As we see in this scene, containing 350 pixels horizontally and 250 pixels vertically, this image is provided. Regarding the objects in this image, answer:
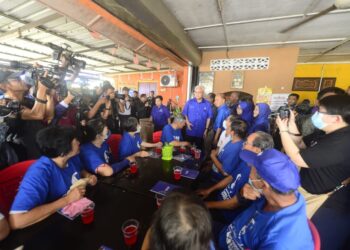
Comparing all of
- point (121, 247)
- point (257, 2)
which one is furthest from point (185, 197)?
point (257, 2)

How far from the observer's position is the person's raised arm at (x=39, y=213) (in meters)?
1.00

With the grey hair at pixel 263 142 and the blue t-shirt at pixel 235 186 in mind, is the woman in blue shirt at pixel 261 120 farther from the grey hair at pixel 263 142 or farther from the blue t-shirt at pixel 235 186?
the blue t-shirt at pixel 235 186

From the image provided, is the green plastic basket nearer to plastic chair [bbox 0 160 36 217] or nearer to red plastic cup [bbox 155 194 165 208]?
red plastic cup [bbox 155 194 165 208]

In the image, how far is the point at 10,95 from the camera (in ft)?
6.61

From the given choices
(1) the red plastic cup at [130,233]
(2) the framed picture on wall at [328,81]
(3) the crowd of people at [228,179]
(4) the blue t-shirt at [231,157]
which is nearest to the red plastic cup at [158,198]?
(1) the red plastic cup at [130,233]

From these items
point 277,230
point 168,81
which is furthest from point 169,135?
point 168,81

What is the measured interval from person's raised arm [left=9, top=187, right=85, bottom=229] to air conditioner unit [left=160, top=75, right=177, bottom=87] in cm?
866

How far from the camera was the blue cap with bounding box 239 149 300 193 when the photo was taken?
89 cm

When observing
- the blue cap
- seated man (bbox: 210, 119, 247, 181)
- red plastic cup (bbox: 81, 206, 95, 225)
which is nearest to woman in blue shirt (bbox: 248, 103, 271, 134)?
seated man (bbox: 210, 119, 247, 181)

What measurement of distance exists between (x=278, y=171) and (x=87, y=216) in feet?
3.88

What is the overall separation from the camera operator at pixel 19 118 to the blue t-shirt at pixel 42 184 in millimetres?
687

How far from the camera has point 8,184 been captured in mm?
1331

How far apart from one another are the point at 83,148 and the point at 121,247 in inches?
43.8

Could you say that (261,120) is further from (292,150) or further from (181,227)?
(181,227)
